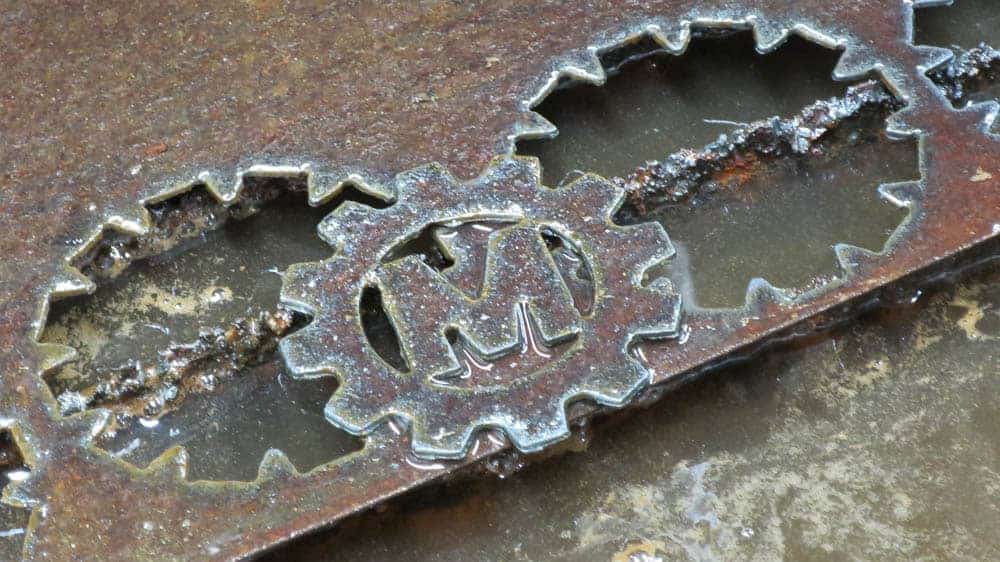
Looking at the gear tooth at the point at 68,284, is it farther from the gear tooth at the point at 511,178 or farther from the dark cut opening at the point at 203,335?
the gear tooth at the point at 511,178

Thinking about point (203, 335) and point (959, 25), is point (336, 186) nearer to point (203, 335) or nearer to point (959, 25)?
point (203, 335)

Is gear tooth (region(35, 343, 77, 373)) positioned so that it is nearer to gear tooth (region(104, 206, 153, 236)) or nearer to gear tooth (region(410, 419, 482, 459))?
gear tooth (region(104, 206, 153, 236))

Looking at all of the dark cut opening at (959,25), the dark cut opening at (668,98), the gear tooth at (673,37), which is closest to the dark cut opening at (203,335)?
the dark cut opening at (668,98)

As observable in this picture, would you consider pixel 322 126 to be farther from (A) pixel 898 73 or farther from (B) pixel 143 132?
Result: (A) pixel 898 73

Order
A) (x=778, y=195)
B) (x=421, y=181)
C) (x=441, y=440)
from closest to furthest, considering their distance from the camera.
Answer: (x=441, y=440) → (x=421, y=181) → (x=778, y=195)

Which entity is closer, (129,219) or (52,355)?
(52,355)

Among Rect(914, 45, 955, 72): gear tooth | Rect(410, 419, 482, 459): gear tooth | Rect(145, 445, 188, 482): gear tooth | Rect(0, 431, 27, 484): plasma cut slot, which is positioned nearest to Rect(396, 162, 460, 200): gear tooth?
Rect(410, 419, 482, 459): gear tooth

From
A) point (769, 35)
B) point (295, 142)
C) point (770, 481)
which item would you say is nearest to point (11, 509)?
point (295, 142)
